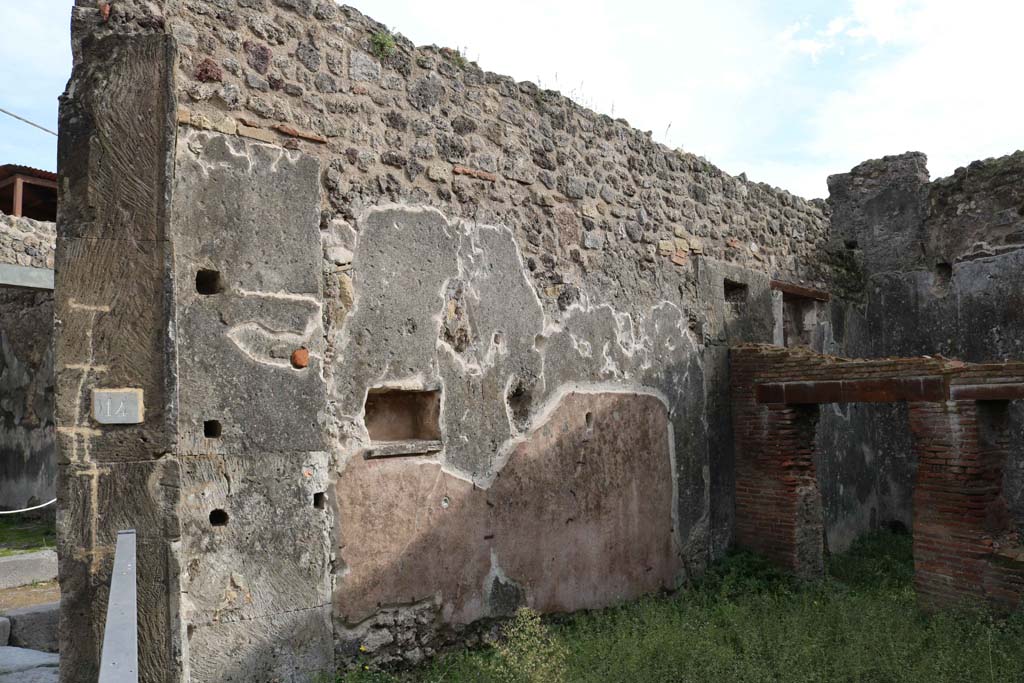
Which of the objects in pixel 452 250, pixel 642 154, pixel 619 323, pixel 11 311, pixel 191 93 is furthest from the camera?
pixel 11 311

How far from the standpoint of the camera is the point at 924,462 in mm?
5734

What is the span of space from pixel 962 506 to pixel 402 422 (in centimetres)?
381

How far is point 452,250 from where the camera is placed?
4609 millimetres

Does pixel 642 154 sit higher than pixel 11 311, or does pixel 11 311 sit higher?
pixel 642 154

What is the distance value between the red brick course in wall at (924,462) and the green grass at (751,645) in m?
0.34

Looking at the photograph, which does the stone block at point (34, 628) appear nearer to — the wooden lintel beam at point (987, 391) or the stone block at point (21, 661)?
the stone block at point (21, 661)

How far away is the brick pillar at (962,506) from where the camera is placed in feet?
17.7

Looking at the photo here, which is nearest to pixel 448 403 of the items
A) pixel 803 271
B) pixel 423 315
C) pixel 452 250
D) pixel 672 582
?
pixel 423 315

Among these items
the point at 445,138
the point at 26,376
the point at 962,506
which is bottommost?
the point at 962,506

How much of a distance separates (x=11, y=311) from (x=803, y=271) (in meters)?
8.82

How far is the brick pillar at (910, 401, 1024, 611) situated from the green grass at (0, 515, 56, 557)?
7.16 m

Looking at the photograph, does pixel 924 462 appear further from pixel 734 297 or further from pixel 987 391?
pixel 734 297

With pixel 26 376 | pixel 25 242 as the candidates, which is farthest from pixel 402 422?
pixel 25 242

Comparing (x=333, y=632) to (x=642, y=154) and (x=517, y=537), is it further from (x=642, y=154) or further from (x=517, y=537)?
(x=642, y=154)
